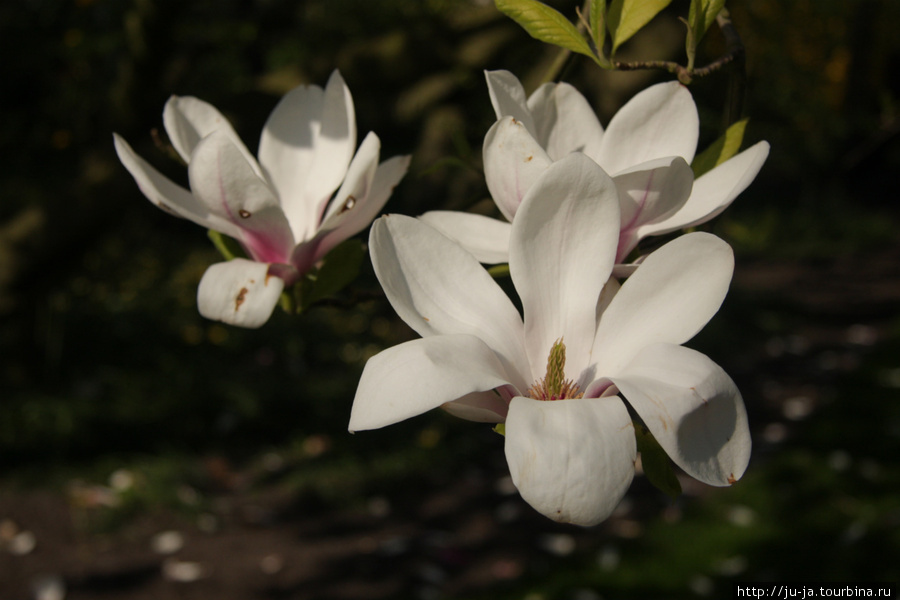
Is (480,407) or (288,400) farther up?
(480,407)

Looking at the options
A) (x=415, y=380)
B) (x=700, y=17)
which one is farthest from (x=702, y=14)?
(x=415, y=380)

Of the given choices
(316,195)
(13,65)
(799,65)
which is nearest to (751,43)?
(799,65)

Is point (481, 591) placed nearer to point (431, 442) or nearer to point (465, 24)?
point (431, 442)

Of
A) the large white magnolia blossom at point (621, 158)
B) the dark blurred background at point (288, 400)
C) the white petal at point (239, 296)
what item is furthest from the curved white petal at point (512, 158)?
the dark blurred background at point (288, 400)

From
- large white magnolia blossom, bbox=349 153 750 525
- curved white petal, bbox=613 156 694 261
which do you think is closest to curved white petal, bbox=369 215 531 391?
large white magnolia blossom, bbox=349 153 750 525

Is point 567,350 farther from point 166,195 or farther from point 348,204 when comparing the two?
point 166,195
